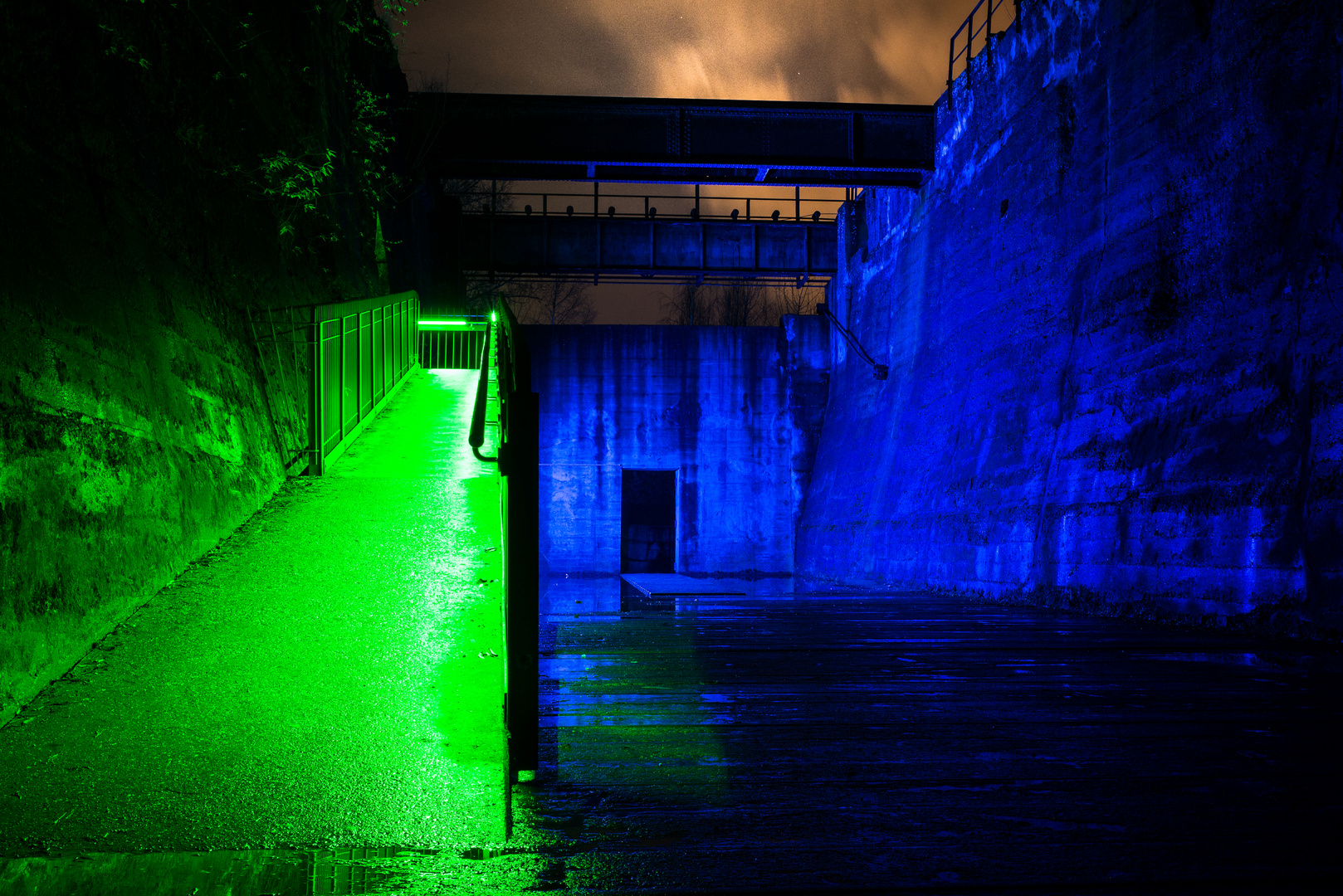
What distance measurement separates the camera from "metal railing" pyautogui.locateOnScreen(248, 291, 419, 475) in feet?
25.9

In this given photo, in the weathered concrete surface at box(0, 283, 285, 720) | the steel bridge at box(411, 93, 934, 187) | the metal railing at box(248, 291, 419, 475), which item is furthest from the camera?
the steel bridge at box(411, 93, 934, 187)

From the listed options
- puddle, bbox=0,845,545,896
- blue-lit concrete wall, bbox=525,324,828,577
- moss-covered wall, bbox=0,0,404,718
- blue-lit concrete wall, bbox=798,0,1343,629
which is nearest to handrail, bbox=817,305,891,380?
blue-lit concrete wall, bbox=525,324,828,577

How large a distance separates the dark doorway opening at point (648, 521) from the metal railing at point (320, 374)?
1341cm

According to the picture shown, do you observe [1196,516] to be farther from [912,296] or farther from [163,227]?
[912,296]

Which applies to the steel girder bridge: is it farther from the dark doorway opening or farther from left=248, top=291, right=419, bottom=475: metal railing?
the dark doorway opening

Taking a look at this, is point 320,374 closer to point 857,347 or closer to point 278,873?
point 278,873

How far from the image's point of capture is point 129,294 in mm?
5371

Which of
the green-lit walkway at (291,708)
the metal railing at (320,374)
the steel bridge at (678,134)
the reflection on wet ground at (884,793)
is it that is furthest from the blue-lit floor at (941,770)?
the steel bridge at (678,134)

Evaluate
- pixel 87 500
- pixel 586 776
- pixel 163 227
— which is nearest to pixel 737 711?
pixel 586 776

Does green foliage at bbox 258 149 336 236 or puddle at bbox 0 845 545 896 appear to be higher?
green foliage at bbox 258 149 336 236

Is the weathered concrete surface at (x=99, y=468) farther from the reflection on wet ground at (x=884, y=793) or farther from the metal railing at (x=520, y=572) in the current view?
the metal railing at (x=520, y=572)

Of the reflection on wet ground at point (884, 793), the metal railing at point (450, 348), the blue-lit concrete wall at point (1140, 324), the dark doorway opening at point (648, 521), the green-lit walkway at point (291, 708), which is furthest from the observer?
the dark doorway opening at point (648, 521)

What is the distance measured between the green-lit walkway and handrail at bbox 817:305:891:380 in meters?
11.3

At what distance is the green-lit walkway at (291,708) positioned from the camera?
2674mm
